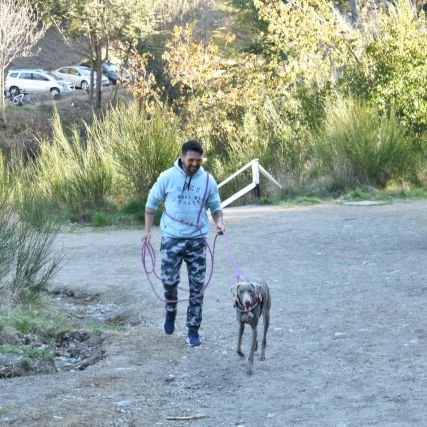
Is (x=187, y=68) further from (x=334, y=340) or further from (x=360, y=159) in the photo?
(x=334, y=340)

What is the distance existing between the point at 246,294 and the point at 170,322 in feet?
5.19

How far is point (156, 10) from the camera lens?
64438mm

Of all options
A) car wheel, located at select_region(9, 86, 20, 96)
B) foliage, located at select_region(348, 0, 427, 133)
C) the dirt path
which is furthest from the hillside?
the dirt path

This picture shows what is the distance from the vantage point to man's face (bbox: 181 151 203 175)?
8703 millimetres

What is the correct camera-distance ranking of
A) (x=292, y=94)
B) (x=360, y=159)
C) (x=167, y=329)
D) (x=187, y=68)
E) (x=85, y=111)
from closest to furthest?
(x=167, y=329) → (x=360, y=159) → (x=292, y=94) → (x=187, y=68) → (x=85, y=111)

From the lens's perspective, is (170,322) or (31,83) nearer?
(170,322)

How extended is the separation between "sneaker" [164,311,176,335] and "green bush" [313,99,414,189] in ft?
47.5

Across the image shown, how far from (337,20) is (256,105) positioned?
11.0 ft

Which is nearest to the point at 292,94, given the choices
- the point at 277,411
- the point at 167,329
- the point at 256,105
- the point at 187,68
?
the point at 256,105

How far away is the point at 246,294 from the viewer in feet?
26.4

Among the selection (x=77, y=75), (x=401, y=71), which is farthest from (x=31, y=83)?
(x=401, y=71)

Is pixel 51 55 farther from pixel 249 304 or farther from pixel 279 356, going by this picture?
pixel 249 304

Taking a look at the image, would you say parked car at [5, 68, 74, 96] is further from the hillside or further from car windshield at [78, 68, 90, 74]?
the hillside

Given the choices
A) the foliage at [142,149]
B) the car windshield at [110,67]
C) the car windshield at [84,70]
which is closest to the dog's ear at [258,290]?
the foliage at [142,149]
